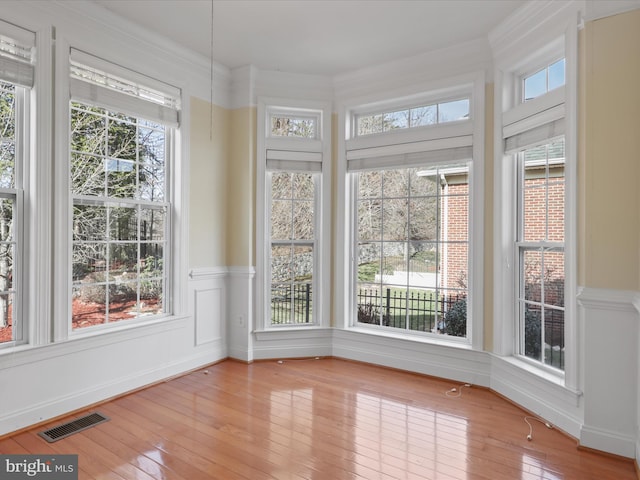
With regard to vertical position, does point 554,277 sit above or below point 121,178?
below

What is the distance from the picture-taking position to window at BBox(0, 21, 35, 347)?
8.87 feet

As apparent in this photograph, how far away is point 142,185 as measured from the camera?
3.61m

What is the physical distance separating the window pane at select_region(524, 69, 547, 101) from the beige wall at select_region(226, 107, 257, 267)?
2543 millimetres

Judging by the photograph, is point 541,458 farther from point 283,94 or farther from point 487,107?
point 283,94

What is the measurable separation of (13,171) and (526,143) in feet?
12.1

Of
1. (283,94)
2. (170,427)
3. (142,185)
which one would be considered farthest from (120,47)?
(170,427)

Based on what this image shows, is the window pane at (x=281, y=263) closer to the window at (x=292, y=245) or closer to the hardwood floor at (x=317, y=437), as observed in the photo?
the window at (x=292, y=245)

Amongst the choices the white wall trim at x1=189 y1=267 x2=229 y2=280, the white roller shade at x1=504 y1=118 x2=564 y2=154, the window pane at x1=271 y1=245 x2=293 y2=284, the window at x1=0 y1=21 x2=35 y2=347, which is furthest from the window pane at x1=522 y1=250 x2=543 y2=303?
the window at x1=0 y1=21 x2=35 y2=347

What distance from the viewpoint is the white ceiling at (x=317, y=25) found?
3.07 m

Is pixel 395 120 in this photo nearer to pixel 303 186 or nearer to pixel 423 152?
pixel 423 152

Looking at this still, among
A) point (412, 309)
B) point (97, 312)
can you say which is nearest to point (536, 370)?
point (412, 309)

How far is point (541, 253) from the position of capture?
321 centimetres

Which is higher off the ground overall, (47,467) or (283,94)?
(283,94)

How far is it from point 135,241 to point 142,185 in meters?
0.49
